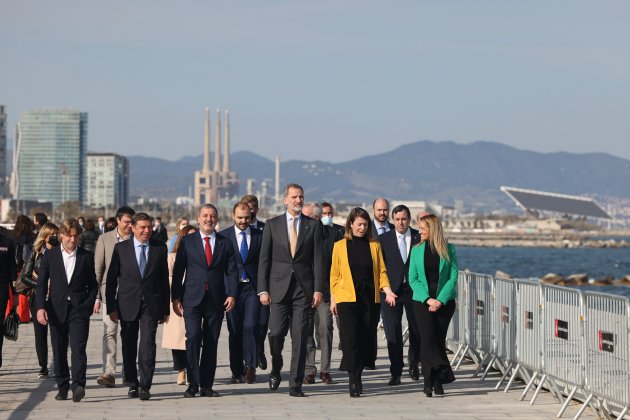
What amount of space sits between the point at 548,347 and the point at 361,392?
6.08 ft

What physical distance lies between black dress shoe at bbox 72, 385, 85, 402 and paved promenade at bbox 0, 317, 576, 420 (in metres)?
0.09

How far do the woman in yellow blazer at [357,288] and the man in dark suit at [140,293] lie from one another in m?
1.66

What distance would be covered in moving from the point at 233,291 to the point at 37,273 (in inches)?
104

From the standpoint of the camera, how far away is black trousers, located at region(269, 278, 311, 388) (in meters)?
13.3

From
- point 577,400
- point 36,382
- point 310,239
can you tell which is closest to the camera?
point 577,400

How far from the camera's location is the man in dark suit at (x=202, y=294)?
43.1 feet

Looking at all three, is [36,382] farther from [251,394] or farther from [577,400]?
[577,400]

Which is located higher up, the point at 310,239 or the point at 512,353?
the point at 310,239

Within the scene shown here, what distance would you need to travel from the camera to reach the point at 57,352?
42.0 feet

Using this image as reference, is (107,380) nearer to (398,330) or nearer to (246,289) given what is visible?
(246,289)

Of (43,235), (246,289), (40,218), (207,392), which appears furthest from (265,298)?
(40,218)

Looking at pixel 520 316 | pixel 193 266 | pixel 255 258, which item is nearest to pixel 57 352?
pixel 193 266

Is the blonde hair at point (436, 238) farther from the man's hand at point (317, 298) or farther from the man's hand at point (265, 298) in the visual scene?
the man's hand at point (265, 298)

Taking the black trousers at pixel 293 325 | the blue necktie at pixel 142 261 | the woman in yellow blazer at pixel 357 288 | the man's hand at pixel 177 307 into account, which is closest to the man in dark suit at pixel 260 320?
the black trousers at pixel 293 325
